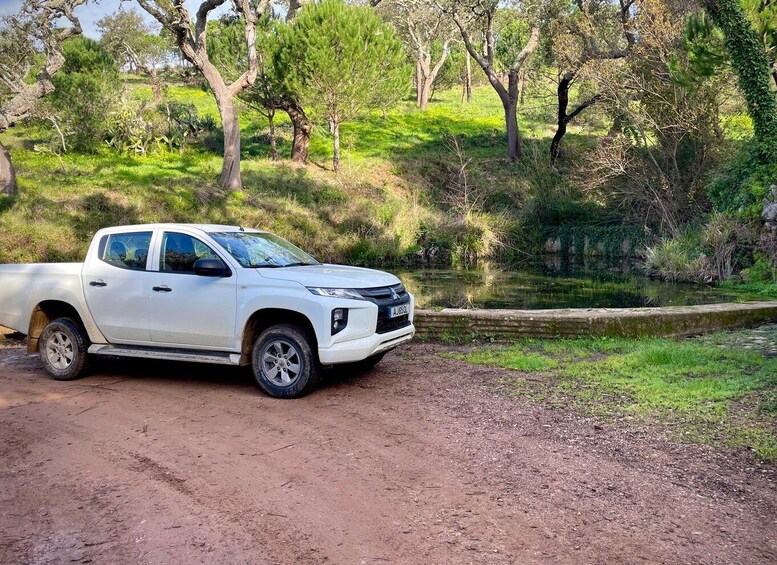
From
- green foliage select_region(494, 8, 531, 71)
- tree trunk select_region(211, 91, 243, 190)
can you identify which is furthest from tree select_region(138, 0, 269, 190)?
green foliage select_region(494, 8, 531, 71)

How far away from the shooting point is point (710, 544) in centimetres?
413

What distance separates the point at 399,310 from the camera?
818 cm

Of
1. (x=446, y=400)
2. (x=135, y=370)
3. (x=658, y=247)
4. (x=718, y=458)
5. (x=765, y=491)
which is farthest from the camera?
(x=658, y=247)

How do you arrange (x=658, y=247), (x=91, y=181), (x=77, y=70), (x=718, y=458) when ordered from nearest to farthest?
(x=718, y=458)
(x=658, y=247)
(x=91, y=181)
(x=77, y=70)

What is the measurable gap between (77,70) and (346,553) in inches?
1553

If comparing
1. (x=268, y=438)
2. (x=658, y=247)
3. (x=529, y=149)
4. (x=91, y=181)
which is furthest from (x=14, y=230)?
(x=529, y=149)

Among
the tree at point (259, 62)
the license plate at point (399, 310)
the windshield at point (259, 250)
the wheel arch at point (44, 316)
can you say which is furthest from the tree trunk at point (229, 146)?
the license plate at point (399, 310)

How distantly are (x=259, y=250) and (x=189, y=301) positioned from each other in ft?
3.69

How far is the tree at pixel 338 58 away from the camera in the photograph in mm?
33375

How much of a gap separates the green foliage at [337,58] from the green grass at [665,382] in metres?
26.2

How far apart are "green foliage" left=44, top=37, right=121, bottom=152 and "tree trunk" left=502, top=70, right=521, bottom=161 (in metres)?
21.3

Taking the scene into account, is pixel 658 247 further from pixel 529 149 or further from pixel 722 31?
pixel 529 149

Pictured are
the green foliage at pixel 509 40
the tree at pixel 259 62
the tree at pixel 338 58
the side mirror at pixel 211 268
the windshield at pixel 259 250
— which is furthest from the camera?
the green foliage at pixel 509 40

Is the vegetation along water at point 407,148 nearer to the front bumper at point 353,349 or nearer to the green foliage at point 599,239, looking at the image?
the green foliage at point 599,239
